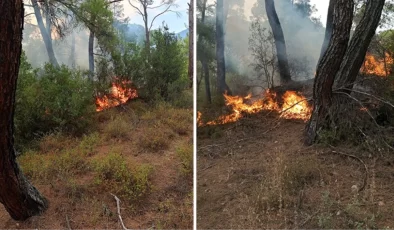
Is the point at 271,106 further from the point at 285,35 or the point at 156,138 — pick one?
the point at 156,138

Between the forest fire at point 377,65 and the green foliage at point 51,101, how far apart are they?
5.39ft

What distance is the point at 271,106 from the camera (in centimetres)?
116

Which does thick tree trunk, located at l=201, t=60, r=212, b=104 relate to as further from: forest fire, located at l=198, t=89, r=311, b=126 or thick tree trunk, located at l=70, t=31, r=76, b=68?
thick tree trunk, located at l=70, t=31, r=76, b=68

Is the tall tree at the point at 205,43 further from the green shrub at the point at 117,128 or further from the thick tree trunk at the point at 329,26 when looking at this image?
the green shrub at the point at 117,128

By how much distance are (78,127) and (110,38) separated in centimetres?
54

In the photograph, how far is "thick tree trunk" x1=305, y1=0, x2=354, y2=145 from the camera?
1.03 meters

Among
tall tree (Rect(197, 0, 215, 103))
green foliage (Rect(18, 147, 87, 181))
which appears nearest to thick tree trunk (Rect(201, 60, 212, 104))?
tall tree (Rect(197, 0, 215, 103))

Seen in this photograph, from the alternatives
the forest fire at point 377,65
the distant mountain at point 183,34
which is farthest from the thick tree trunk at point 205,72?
the distant mountain at point 183,34

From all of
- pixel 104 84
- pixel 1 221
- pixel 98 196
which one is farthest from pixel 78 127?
pixel 1 221

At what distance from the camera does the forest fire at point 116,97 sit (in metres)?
2.30

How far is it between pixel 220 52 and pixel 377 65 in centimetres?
51

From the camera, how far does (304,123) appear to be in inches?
42.3

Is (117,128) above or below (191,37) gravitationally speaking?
below

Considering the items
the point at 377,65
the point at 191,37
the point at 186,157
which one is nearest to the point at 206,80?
the point at 377,65
